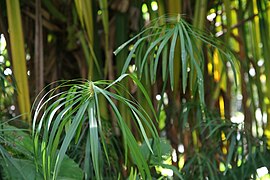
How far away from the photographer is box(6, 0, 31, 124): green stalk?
56.2 inches

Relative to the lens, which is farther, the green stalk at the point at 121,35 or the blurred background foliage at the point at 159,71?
the green stalk at the point at 121,35

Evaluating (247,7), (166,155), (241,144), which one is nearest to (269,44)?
(247,7)

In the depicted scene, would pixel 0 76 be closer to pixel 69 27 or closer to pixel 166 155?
pixel 166 155

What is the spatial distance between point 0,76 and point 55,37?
2.44 ft

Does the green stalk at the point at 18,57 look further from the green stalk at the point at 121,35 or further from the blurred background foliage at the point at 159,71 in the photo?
the green stalk at the point at 121,35

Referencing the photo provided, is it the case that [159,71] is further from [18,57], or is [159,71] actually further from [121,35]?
[18,57]

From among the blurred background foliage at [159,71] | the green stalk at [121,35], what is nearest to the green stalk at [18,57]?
the blurred background foliage at [159,71]

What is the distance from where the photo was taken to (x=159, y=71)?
186 cm

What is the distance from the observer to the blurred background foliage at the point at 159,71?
1439mm

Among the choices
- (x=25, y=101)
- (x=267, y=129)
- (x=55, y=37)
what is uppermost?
(x=55, y=37)

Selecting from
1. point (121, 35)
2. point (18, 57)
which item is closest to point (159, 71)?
point (121, 35)

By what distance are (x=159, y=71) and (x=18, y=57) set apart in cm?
53

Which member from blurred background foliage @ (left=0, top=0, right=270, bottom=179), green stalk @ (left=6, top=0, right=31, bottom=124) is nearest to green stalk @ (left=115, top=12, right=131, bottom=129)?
blurred background foliage @ (left=0, top=0, right=270, bottom=179)

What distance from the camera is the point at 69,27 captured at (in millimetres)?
1847
